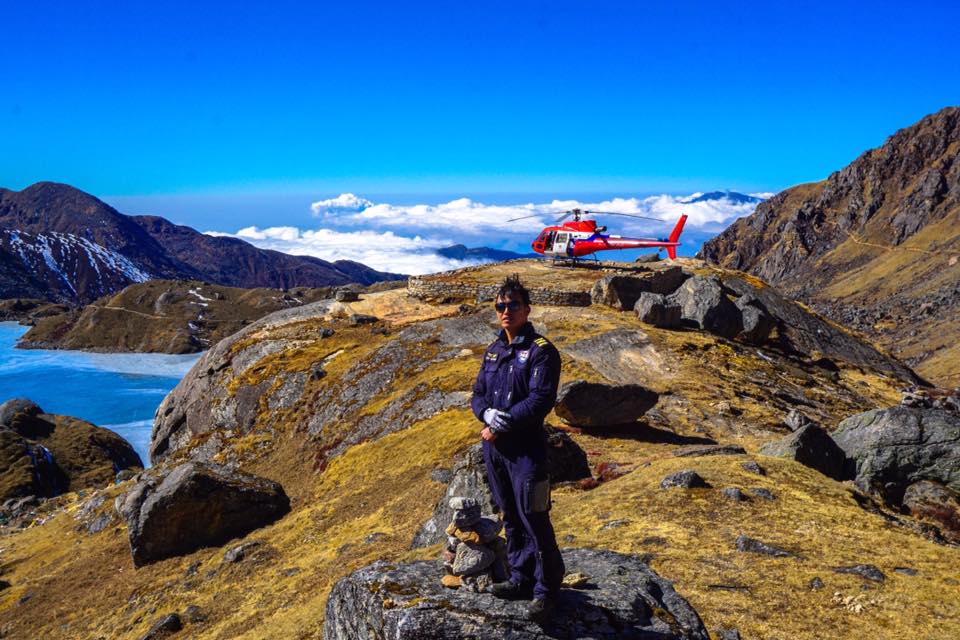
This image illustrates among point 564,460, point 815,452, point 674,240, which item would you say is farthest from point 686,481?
point 674,240

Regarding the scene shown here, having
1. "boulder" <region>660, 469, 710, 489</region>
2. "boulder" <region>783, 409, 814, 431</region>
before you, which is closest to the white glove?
"boulder" <region>660, 469, 710, 489</region>

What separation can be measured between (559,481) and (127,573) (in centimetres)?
1967

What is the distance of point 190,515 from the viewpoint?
2772cm

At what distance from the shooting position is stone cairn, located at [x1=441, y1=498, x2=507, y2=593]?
402 inches

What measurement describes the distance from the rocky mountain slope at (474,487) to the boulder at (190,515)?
0.71 feet

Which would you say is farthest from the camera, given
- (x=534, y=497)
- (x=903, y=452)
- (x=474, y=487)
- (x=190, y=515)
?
(x=190, y=515)

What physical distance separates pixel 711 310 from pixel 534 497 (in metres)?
41.2

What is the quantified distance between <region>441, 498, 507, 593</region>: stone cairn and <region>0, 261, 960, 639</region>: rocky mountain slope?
0.97 feet

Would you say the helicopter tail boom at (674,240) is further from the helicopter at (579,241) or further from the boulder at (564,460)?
the boulder at (564,460)

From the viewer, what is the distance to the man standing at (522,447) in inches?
380

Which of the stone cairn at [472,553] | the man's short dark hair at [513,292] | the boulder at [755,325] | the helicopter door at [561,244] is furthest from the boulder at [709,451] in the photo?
Answer: the helicopter door at [561,244]

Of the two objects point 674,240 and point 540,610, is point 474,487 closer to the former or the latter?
point 540,610

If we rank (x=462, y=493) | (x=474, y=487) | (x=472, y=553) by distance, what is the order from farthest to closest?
(x=462, y=493)
(x=474, y=487)
(x=472, y=553)

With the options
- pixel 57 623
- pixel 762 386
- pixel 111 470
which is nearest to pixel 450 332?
pixel 762 386
